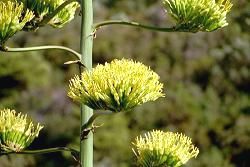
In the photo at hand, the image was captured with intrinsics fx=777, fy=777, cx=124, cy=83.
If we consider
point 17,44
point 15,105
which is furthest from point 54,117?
point 17,44

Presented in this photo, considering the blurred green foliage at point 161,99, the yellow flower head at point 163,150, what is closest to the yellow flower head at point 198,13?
the yellow flower head at point 163,150

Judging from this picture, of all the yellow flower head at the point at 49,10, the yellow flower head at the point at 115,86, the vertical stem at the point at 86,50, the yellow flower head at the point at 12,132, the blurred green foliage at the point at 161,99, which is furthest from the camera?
the blurred green foliage at the point at 161,99

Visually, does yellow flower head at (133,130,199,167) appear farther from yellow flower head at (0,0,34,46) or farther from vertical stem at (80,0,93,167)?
yellow flower head at (0,0,34,46)

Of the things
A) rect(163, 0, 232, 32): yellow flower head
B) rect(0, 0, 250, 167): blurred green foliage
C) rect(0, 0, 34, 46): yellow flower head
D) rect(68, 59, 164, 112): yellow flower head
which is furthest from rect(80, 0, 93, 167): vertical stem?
rect(0, 0, 250, 167): blurred green foliage

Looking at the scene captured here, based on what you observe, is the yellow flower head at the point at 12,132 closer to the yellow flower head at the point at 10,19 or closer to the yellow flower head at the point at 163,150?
the yellow flower head at the point at 10,19

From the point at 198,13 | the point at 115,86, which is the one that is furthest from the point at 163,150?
the point at 198,13

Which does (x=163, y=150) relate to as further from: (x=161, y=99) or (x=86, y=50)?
(x=161, y=99)
